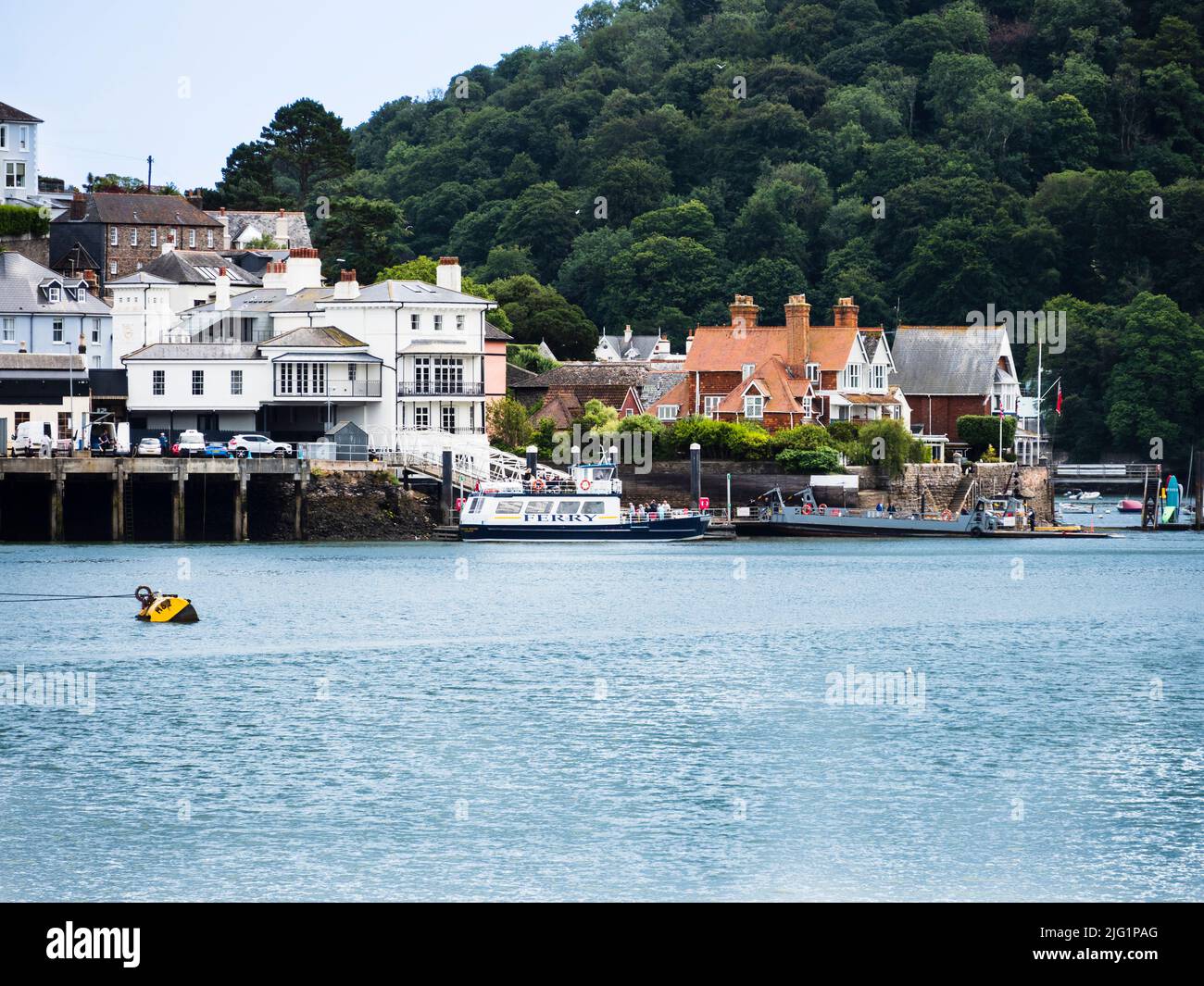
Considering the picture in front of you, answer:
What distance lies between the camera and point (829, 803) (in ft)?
94.1

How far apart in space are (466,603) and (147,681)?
1678 centimetres

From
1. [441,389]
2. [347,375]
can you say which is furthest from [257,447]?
[441,389]

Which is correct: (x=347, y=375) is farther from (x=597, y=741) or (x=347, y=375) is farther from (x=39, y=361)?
(x=597, y=741)

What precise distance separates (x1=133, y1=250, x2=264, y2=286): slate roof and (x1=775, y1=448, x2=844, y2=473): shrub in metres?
34.3

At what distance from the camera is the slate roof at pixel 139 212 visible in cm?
11450

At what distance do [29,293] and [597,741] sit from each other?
66226 millimetres

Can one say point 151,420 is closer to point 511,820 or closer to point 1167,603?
point 1167,603

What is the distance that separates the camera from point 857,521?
85.9 metres

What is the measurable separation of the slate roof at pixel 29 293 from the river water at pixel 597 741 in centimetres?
3218

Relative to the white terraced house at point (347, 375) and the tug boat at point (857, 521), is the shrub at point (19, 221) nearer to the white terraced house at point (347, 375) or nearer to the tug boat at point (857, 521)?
the white terraced house at point (347, 375)

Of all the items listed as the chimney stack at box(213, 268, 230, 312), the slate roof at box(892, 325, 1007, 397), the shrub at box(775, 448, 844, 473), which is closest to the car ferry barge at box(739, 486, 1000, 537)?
the shrub at box(775, 448, 844, 473)

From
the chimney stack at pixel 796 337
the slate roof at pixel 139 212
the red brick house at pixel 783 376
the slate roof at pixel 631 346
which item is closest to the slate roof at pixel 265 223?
the slate roof at pixel 139 212

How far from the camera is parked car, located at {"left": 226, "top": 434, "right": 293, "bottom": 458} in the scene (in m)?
76.9

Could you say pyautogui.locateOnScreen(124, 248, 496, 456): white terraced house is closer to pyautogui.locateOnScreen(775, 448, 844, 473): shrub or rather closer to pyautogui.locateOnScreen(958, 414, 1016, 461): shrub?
pyautogui.locateOnScreen(775, 448, 844, 473): shrub
